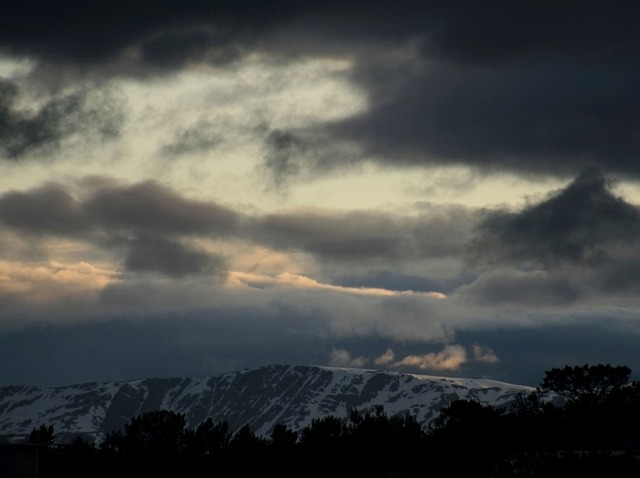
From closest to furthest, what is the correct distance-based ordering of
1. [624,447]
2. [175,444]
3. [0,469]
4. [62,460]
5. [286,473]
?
1. [0,469]
2. [624,447]
3. [286,473]
4. [62,460]
5. [175,444]

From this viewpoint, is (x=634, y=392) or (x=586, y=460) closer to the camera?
(x=586, y=460)

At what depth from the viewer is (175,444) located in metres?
193

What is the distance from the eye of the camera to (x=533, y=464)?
9194 cm

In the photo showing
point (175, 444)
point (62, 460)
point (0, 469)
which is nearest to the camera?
point (0, 469)

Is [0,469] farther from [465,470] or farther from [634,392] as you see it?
[634,392]

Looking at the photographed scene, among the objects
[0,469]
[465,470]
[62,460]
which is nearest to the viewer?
[0,469]

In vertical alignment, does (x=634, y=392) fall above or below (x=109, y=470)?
above

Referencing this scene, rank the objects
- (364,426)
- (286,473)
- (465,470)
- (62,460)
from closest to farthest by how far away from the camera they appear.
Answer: (465,470) < (286,473) < (62,460) < (364,426)

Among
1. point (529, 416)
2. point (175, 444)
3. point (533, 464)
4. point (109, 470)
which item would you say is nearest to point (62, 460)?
point (109, 470)

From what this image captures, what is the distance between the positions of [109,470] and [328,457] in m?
33.2

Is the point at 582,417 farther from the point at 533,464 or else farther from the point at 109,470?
the point at 533,464

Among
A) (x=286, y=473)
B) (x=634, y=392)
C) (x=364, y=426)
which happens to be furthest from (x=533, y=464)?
(x=634, y=392)

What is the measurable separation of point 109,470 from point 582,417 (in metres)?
75.3

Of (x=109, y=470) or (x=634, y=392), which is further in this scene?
(x=634, y=392)
